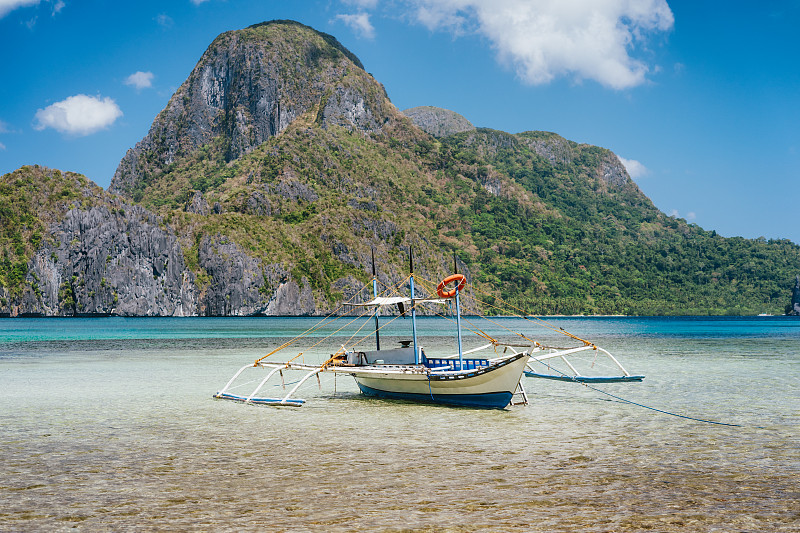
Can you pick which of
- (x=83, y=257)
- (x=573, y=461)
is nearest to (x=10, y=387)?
(x=573, y=461)

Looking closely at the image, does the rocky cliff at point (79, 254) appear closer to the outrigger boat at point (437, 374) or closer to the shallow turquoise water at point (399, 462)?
the shallow turquoise water at point (399, 462)

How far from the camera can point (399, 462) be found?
17.0 metres

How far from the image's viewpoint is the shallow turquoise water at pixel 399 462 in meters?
12.3

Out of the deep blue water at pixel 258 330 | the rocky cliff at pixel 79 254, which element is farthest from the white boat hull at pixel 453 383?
the rocky cliff at pixel 79 254

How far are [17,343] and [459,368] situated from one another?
199 feet

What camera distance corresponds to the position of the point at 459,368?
28219 mm

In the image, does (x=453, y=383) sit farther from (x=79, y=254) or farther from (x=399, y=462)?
(x=79, y=254)

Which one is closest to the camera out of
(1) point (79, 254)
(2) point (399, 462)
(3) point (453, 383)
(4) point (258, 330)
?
(2) point (399, 462)

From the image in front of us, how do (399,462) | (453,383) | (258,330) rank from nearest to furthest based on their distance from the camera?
(399,462), (453,383), (258,330)

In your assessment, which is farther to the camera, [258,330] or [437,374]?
[258,330]

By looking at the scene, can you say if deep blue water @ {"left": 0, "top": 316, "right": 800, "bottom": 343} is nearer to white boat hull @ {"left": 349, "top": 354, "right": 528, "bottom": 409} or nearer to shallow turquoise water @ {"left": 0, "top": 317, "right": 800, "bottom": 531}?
white boat hull @ {"left": 349, "top": 354, "right": 528, "bottom": 409}

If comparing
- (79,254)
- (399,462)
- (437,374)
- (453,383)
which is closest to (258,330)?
(437,374)

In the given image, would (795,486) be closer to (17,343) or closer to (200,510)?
(200,510)

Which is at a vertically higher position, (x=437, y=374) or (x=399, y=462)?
(x=437, y=374)
